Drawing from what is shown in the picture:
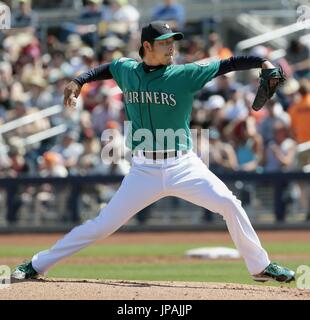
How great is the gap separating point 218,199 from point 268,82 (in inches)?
42.6

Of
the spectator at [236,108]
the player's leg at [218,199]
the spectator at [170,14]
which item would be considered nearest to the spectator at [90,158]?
the spectator at [236,108]

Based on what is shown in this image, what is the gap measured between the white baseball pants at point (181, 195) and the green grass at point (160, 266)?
1940 mm

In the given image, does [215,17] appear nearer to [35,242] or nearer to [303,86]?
[303,86]

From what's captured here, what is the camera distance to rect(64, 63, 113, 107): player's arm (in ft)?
27.0

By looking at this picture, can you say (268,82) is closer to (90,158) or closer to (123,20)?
(90,158)

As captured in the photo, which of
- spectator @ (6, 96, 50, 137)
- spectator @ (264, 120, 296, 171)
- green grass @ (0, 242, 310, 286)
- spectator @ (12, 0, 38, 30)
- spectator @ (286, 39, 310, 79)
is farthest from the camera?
spectator @ (12, 0, 38, 30)

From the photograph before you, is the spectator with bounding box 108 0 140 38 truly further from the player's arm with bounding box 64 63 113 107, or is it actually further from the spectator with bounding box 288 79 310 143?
the player's arm with bounding box 64 63 113 107

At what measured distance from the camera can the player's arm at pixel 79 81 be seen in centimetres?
823

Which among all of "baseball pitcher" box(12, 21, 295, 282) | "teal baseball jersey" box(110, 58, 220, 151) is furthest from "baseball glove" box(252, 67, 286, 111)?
"teal baseball jersey" box(110, 58, 220, 151)

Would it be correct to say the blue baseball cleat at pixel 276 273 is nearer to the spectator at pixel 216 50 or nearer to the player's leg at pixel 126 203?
the player's leg at pixel 126 203

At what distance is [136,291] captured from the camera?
782 cm

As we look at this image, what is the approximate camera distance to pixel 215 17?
67.3 feet

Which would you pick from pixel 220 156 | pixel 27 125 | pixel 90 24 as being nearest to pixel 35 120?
pixel 27 125

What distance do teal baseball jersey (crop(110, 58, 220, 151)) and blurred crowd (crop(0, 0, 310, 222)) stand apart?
7.70 m
